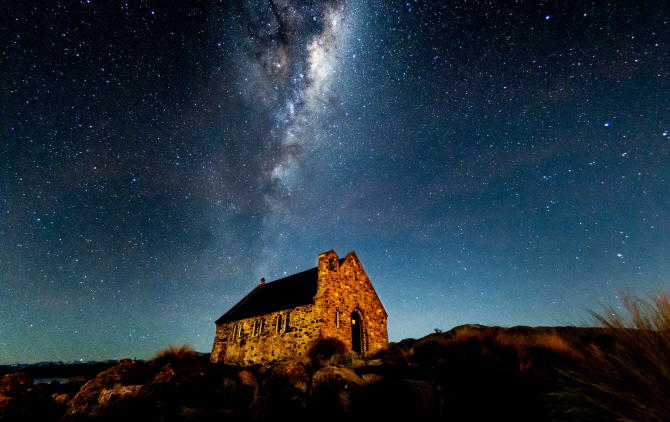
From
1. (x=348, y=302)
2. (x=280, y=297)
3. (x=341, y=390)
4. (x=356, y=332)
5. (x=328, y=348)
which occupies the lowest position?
(x=341, y=390)

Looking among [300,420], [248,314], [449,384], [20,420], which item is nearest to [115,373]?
[20,420]

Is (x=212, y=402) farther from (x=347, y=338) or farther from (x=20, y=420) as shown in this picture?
(x=347, y=338)

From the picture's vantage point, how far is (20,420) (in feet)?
25.4

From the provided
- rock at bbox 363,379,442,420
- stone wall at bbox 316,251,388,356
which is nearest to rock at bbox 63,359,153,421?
rock at bbox 363,379,442,420

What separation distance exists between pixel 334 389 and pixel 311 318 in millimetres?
12394

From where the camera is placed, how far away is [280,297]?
76.4ft

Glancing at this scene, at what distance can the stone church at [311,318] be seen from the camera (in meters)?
18.5

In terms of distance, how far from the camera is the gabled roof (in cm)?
2072

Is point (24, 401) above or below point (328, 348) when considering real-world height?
below

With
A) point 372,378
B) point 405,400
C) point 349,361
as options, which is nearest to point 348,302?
point 349,361

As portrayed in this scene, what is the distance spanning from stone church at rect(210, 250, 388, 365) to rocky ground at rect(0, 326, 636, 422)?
30.7 feet

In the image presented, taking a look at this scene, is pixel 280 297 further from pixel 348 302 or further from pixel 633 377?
pixel 633 377

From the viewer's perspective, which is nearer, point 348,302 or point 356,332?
point 348,302

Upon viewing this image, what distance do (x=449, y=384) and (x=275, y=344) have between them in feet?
49.5
